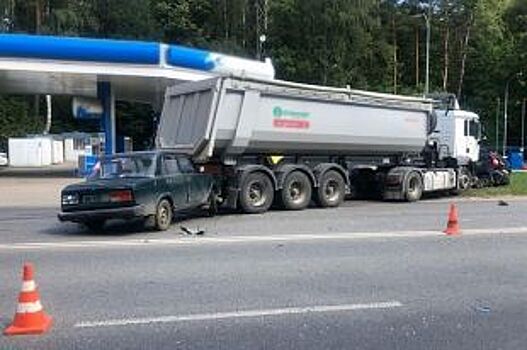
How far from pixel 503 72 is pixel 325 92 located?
182ft

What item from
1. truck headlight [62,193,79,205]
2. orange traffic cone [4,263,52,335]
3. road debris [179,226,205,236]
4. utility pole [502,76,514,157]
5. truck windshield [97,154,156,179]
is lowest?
road debris [179,226,205,236]

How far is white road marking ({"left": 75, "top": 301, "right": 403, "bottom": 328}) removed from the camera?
8.12 meters

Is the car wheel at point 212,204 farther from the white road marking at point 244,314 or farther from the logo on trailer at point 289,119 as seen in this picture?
the white road marking at point 244,314

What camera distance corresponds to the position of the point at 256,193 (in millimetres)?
21281

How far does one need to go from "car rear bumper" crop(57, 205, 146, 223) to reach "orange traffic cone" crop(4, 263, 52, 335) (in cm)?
847

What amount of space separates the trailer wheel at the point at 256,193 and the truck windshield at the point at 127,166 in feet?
11.7

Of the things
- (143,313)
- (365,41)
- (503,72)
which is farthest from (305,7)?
(143,313)

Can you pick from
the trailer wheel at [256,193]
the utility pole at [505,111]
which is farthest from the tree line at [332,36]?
the trailer wheel at [256,193]

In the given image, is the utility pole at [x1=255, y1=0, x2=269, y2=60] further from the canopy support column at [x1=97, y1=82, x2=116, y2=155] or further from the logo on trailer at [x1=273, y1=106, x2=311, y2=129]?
the logo on trailer at [x1=273, y1=106, x2=311, y2=129]

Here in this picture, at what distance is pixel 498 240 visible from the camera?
14.6 m

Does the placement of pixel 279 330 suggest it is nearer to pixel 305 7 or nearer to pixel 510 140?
pixel 305 7

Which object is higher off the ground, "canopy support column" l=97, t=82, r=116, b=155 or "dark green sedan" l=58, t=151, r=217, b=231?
"canopy support column" l=97, t=82, r=116, b=155

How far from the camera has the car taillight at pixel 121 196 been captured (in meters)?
16.4

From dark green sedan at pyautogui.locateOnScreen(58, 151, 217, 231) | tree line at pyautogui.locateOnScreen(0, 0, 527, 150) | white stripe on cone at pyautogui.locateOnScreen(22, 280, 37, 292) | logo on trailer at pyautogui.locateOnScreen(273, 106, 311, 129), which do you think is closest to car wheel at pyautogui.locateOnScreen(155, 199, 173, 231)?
dark green sedan at pyautogui.locateOnScreen(58, 151, 217, 231)
